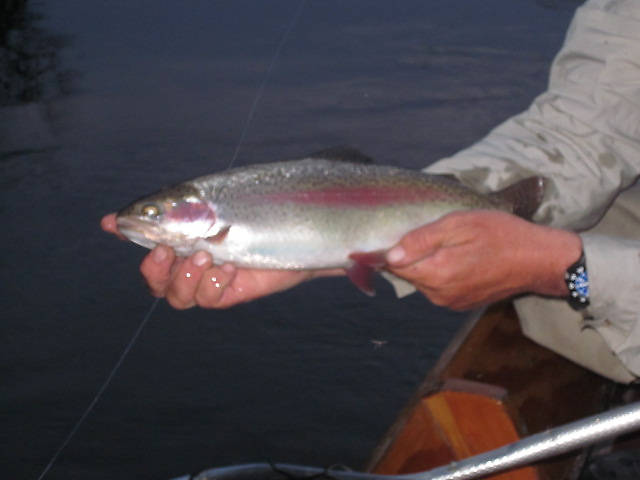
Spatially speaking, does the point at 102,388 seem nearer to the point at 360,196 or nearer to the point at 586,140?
the point at 360,196

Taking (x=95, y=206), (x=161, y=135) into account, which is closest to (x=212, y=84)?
(x=161, y=135)

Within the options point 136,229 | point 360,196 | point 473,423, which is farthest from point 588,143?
point 136,229

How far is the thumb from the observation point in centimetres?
237

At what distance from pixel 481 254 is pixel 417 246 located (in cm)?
19

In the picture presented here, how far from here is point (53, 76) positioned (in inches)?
437

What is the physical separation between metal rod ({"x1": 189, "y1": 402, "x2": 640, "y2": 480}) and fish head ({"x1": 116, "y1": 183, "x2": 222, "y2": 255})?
707 mm

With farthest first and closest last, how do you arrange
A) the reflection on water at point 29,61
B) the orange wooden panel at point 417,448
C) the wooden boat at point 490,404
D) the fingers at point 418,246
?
the reflection on water at point 29,61 → the orange wooden panel at point 417,448 → the wooden boat at point 490,404 → the fingers at point 418,246

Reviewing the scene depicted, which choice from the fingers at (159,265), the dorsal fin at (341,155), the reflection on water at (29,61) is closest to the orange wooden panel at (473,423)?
the dorsal fin at (341,155)

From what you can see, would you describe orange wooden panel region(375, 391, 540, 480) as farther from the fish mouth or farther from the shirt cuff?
the fish mouth

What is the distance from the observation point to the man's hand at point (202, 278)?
8.45 feet

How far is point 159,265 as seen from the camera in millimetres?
2590

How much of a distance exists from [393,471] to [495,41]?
414 inches

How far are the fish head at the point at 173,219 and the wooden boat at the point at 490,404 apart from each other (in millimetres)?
988

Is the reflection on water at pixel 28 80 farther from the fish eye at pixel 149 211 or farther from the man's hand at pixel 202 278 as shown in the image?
the fish eye at pixel 149 211
